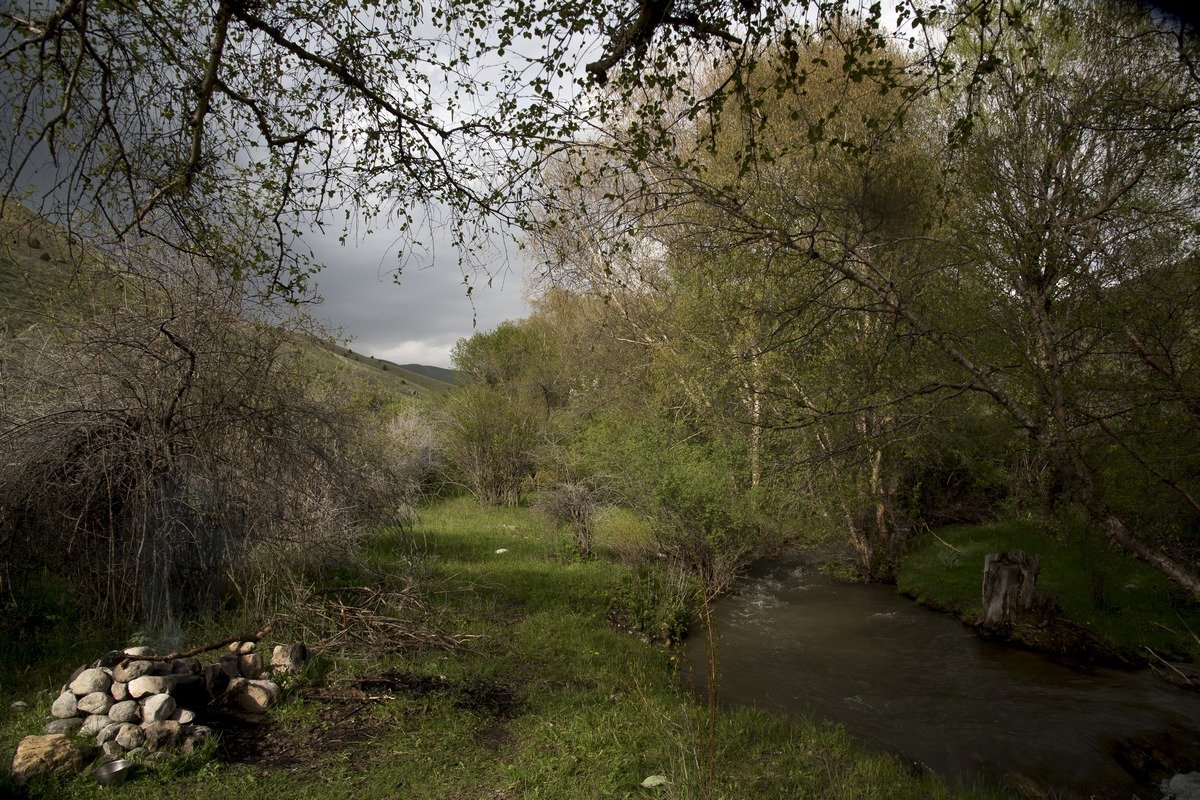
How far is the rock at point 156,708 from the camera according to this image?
16.1 feet

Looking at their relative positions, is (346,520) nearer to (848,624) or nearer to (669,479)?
(669,479)

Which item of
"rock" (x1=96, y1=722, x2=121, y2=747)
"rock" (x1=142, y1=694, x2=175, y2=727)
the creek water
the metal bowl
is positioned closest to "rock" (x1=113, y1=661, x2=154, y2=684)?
"rock" (x1=142, y1=694, x2=175, y2=727)

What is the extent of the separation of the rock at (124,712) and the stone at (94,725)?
40mm

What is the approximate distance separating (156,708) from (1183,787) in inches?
346

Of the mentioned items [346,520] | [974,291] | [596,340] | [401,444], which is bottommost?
[346,520]

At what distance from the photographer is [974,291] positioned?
786cm

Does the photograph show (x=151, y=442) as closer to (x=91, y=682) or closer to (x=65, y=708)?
(x=91, y=682)

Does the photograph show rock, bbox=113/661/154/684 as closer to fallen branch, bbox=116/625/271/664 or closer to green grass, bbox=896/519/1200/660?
fallen branch, bbox=116/625/271/664

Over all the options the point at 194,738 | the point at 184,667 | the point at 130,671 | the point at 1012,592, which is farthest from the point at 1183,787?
the point at 130,671

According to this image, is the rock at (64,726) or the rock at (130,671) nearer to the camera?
the rock at (64,726)

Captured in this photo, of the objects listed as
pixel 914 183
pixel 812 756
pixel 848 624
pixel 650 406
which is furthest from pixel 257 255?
pixel 650 406

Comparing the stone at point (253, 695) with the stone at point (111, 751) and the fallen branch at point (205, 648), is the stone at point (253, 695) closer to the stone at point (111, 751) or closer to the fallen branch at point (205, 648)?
the fallen branch at point (205, 648)

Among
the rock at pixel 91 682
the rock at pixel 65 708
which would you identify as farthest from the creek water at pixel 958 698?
the rock at pixel 65 708

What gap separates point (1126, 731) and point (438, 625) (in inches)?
305
